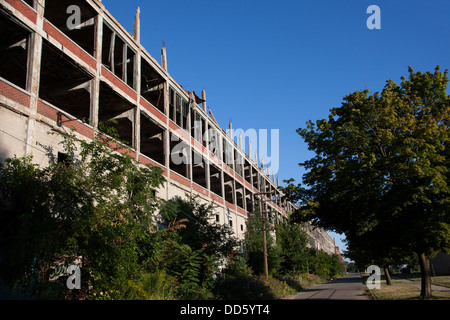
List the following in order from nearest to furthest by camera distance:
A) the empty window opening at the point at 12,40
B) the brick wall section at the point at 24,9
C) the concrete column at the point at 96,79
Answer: the brick wall section at the point at 24,9 < the empty window opening at the point at 12,40 < the concrete column at the point at 96,79

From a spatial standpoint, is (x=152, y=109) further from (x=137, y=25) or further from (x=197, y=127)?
(x=197, y=127)

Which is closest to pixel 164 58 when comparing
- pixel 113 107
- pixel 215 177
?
pixel 113 107

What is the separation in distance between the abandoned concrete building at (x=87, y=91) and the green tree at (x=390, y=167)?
1050 cm

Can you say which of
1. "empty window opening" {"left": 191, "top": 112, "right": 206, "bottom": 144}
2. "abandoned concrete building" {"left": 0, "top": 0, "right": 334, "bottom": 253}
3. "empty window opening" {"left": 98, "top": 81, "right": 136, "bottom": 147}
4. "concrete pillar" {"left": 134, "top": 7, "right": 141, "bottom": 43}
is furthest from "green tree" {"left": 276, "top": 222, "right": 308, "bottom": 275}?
"concrete pillar" {"left": 134, "top": 7, "right": 141, "bottom": 43}

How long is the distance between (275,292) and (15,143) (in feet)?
62.9

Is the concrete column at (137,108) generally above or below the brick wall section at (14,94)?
above

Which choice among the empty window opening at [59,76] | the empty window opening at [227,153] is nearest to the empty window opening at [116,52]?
the empty window opening at [59,76]

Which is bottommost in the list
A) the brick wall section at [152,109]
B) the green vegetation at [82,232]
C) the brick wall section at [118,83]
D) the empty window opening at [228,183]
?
the green vegetation at [82,232]

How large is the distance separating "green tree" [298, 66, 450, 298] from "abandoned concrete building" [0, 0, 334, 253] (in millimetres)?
10502

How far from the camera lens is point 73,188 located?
11359 mm

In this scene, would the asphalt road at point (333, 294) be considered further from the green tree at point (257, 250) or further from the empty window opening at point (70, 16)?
the empty window opening at point (70, 16)

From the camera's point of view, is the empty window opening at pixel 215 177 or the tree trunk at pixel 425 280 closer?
the tree trunk at pixel 425 280

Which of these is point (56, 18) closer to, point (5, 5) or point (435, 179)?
point (5, 5)

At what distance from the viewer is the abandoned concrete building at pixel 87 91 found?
1384 cm
